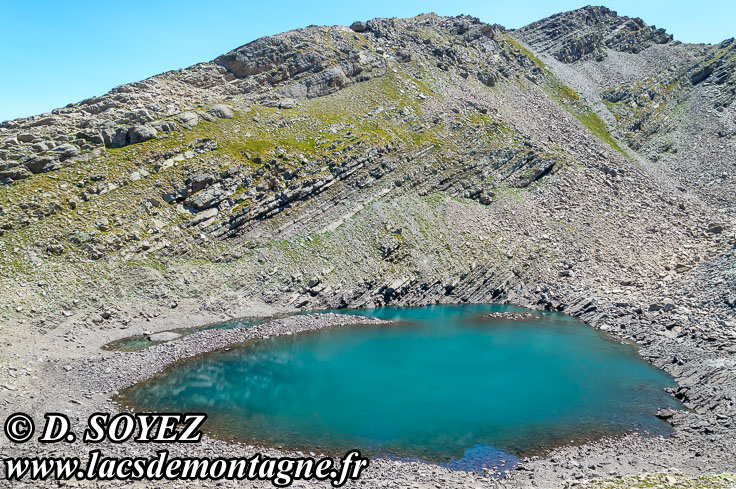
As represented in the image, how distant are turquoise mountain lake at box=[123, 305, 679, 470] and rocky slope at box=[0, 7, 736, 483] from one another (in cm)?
349

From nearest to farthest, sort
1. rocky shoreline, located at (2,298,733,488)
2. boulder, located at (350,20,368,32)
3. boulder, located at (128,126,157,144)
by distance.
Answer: rocky shoreline, located at (2,298,733,488) → boulder, located at (128,126,157,144) → boulder, located at (350,20,368,32)

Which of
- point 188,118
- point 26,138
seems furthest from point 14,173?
point 188,118

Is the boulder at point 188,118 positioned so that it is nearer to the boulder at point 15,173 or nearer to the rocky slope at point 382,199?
the rocky slope at point 382,199

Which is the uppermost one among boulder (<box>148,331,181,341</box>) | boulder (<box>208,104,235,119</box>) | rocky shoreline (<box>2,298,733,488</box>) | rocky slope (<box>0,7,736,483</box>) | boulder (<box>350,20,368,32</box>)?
boulder (<box>350,20,368,32</box>)

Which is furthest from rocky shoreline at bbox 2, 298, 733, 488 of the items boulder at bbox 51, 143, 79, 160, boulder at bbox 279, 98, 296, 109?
boulder at bbox 279, 98, 296, 109

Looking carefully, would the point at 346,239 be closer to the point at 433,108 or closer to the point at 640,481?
the point at 433,108

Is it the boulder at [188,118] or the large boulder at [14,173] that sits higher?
the boulder at [188,118]

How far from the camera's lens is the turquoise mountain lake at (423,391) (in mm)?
28688

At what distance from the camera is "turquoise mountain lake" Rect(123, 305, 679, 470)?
28.7 m

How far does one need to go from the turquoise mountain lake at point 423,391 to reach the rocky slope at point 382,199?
349 centimetres

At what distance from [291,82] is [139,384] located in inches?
2476

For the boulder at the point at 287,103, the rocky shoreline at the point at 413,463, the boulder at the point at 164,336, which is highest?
the boulder at the point at 287,103

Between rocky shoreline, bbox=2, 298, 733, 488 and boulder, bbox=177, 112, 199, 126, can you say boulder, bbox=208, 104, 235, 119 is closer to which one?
boulder, bbox=177, 112, 199, 126

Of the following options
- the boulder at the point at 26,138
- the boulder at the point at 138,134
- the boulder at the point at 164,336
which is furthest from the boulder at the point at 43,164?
the boulder at the point at 164,336
